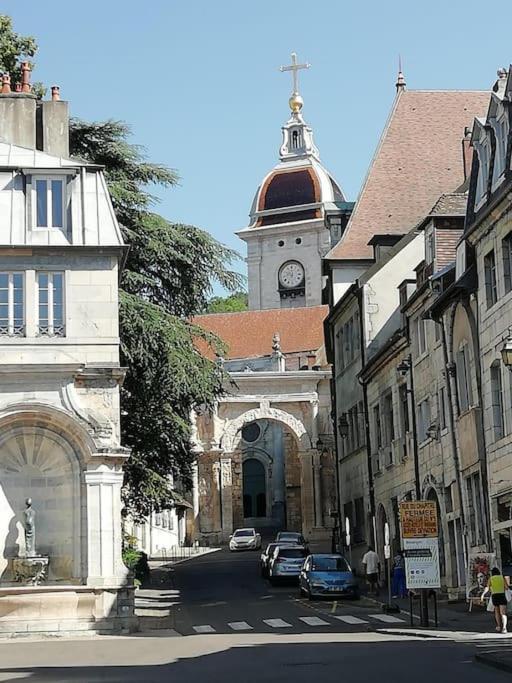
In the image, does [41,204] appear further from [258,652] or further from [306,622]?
[258,652]

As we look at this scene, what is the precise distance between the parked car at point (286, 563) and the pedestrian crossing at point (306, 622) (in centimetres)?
1348

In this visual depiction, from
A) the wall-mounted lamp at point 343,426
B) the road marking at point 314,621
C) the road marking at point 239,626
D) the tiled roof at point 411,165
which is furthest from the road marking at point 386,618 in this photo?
the tiled roof at point 411,165

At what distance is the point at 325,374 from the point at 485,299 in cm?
5295

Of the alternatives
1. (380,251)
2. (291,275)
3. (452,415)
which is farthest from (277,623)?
(291,275)

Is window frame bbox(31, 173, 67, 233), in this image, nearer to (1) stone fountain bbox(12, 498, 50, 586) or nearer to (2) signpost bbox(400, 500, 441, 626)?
(1) stone fountain bbox(12, 498, 50, 586)

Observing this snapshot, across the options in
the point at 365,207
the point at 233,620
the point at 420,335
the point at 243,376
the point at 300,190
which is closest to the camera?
the point at 233,620

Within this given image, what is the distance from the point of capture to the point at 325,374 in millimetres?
84250

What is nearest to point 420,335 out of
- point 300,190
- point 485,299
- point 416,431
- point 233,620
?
point 416,431

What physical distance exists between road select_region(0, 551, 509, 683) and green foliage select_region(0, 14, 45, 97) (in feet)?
51.3

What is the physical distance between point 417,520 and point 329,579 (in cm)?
1013

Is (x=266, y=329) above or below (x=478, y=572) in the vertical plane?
above

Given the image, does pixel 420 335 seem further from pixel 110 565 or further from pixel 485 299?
pixel 110 565

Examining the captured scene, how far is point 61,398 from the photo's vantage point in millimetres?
30938

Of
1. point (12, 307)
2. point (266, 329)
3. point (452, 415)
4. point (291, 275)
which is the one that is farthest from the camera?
point (291, 275)
